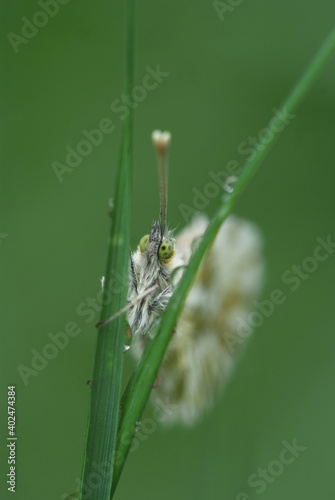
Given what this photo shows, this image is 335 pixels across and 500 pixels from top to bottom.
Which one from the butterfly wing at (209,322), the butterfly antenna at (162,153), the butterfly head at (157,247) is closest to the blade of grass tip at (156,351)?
the butterfly antenna at (162,153)

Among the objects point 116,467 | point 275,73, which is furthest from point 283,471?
point 275,73

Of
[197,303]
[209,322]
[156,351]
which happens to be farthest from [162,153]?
[209,322]

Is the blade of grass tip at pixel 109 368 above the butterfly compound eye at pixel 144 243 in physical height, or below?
below

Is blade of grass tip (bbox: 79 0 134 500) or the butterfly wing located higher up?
the butterfly wing

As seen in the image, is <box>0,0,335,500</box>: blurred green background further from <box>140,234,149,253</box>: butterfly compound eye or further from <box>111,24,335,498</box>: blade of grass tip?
<box>111,24,335,498</box>: blade of grass tip

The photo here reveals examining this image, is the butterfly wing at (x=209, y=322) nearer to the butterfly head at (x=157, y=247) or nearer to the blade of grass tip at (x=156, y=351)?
the butterfly head at (x=157, y=247)

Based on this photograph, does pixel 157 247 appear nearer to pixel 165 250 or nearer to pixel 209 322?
pixel 165 250

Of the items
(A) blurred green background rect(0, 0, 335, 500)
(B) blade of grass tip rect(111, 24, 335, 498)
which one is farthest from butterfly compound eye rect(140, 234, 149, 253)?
(B) blade of grass tip rect(111, 24, 335, 498)
